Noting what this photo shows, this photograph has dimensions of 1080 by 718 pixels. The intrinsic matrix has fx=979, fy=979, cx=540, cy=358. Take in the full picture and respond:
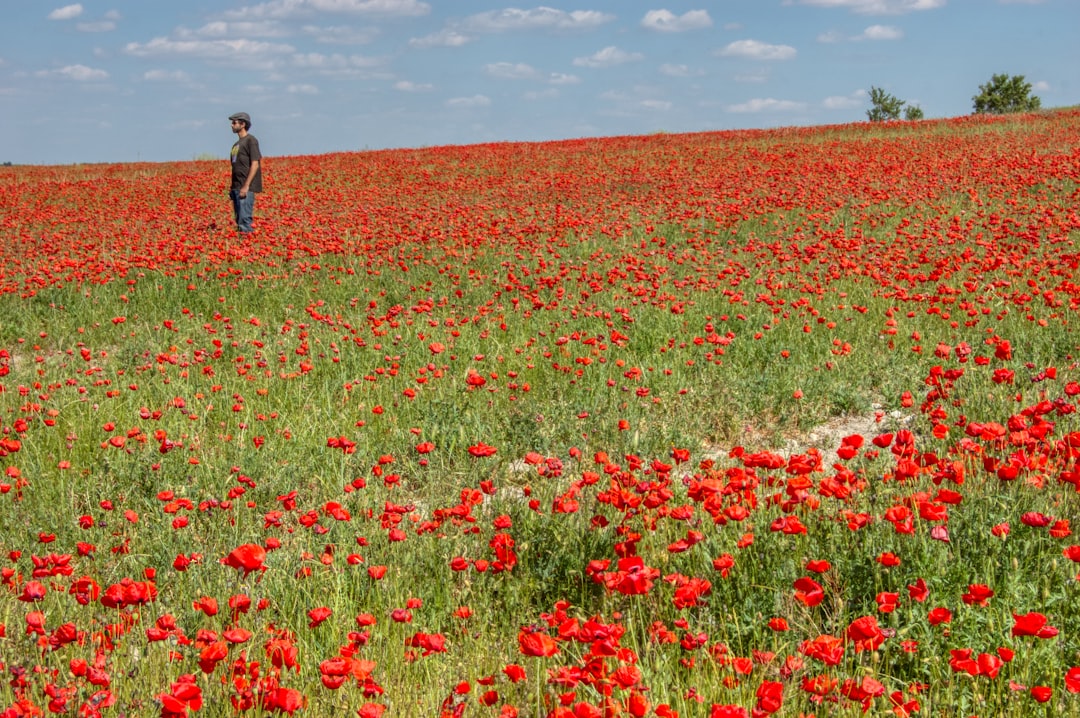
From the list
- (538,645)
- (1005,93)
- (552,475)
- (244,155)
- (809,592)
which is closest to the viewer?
(538,645)

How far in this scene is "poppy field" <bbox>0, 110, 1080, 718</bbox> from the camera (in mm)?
2732

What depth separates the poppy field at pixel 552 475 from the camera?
2732mm

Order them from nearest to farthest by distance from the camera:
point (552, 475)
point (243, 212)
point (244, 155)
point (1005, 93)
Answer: point (552, 475) < point (244, 155) < point (243, 212) < point (1005, 93)

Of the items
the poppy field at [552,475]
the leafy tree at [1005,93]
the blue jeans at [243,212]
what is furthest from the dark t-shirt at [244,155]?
the leafy tree at [1005,93]

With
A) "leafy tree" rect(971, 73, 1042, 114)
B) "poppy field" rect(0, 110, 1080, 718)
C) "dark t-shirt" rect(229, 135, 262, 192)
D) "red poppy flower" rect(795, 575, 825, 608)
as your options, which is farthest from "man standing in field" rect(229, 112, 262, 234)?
"leafy tree" rect(971, 73, 1042, 114)

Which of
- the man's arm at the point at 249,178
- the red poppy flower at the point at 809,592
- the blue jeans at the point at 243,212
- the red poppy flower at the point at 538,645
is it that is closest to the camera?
the red poppy flower at the point at 538,645

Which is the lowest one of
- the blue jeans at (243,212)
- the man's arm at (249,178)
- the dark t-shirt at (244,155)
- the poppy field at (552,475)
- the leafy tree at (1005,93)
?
the poppy field at (552,475)

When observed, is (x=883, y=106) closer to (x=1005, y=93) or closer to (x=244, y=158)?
(x=1005, y=93)

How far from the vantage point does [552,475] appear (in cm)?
386

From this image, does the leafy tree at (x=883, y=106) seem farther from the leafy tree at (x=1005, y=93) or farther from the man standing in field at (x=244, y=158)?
the man standing in field at (x=244, y=158)

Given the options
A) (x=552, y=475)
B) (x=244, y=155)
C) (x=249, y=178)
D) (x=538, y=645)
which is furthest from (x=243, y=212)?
(x=538, y=645)

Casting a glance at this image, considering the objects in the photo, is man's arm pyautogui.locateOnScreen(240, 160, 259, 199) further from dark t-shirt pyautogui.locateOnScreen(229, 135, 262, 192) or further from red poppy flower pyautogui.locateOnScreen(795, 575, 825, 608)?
red poppy flower pyautogui.locateOnScreen(795, 575, 825, 608)

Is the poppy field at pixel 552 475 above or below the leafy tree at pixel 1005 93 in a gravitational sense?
below

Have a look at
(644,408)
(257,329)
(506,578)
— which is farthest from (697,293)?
(506,578)
